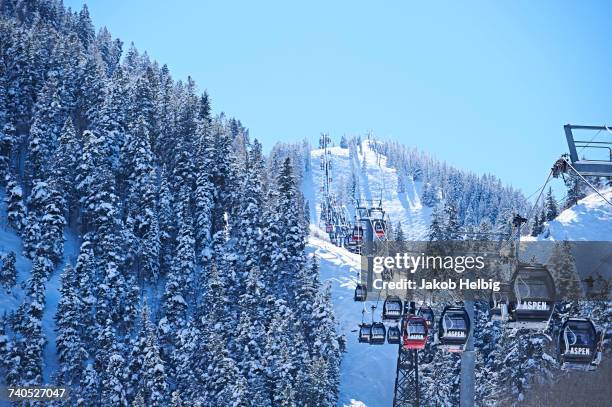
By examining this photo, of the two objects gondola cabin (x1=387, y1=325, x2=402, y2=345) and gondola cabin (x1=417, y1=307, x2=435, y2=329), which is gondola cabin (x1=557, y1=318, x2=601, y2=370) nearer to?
gondola cabin (x1=417, y1=307, x2=435, y2=329)

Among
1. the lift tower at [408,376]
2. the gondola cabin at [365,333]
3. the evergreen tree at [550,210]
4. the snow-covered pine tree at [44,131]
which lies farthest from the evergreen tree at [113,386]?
the evergreen tree at [550,210]

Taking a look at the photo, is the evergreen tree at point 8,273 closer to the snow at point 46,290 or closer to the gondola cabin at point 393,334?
the snow at point 46,290

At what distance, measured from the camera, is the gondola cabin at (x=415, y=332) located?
103 ft

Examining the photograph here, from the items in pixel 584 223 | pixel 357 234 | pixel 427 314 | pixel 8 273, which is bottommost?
pixel 427 314

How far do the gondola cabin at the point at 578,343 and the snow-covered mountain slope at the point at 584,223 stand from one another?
8788cm

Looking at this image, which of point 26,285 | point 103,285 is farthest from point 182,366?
point 26,285

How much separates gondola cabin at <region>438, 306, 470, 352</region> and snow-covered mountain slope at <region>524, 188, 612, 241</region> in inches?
3337

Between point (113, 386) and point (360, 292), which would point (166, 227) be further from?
point (360, 292)

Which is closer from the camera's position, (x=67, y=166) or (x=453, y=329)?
(x=453, y=329)

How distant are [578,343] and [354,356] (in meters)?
68.2

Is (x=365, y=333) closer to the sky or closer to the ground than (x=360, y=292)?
closer to the ground

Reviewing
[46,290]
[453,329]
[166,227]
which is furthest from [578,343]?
[166,227]

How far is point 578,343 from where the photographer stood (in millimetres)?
17578

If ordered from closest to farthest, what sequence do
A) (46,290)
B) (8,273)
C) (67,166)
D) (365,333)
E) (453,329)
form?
(453,329)
(365,333)
(8,273)
(46,290)
(67,166)
